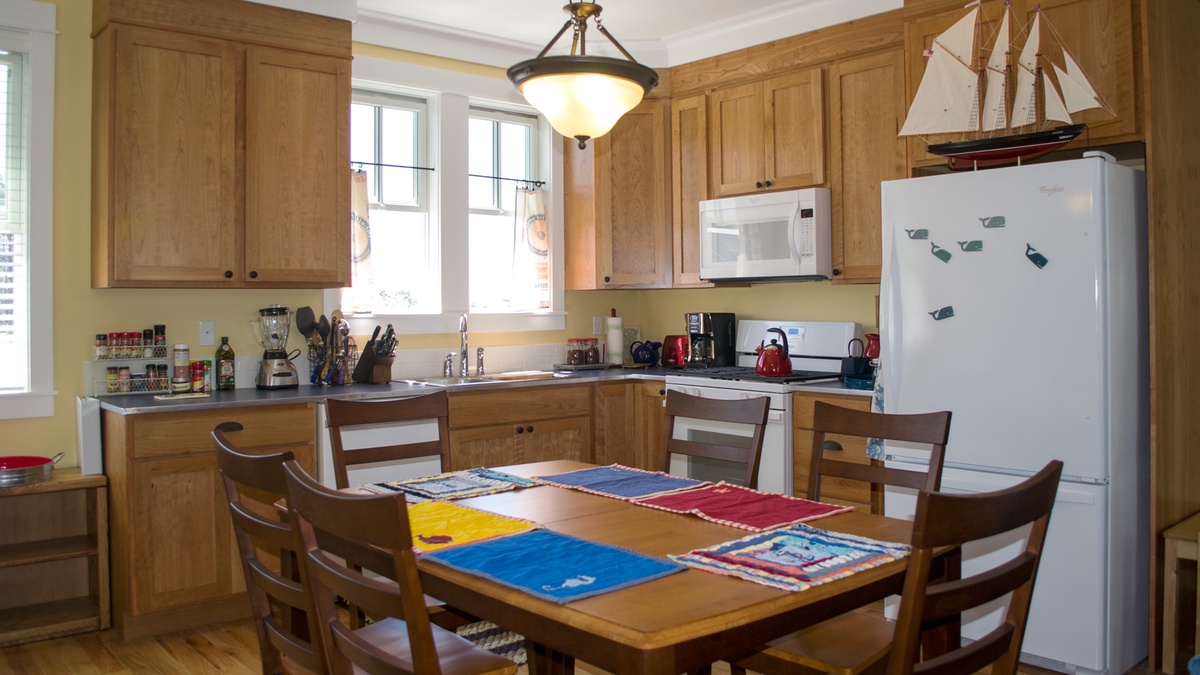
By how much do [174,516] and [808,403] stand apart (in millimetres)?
2444

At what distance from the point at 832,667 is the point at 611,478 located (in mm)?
779

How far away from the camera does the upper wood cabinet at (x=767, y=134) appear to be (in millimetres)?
4145

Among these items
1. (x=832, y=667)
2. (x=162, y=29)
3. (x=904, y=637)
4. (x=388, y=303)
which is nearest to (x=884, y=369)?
(x=832, y=667)

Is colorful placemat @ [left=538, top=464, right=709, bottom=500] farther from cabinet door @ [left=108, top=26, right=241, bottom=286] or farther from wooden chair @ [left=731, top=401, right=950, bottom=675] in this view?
cabinet door @ [left=108, top=26, right=241, bottom=286]

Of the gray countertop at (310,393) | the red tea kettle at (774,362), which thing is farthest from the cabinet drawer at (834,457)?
the red tea kettle at (774,362)

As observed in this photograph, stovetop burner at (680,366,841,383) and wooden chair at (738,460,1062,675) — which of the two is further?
stovetop burner at (680,366,841,383)

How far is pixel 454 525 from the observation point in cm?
190

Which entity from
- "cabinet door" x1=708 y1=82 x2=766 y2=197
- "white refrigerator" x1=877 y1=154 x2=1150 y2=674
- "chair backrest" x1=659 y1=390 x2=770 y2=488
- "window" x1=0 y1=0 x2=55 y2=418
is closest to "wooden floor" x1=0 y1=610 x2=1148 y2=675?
"white refrigerator" x1=877 y1=154 x2=1150 y2=674

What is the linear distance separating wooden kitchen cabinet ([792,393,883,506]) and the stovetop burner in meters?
0.17

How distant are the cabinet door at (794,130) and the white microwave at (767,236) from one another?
101 millimetres

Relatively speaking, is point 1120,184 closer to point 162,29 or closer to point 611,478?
point 611,478

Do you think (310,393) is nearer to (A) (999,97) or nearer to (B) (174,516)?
(B) (174,516)

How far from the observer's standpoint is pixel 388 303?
449 centimetres

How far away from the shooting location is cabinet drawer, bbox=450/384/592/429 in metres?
3.91
